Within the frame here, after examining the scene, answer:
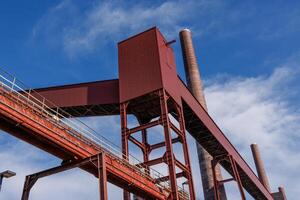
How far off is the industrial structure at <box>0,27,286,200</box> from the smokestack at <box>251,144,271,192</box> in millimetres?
31046

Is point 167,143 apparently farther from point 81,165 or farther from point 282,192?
point 282,192

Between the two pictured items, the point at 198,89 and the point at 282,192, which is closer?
the point at 198,89

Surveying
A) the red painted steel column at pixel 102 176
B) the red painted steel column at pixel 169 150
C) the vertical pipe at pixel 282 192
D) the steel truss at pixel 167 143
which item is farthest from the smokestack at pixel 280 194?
the red painted steel column at pixel 102 176

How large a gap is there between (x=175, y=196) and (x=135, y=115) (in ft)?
33.5

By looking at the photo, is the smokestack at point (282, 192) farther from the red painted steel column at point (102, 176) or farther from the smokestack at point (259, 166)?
the red painted steel column at point (102, 176)

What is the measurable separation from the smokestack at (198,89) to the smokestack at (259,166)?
29837 millimetres

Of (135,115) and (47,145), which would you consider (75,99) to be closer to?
(135,115)

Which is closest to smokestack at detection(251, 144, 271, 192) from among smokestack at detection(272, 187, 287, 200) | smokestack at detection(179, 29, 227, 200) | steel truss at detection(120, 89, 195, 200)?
smokestack at detection(272, 187, 287, 200)

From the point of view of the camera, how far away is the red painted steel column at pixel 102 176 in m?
20.7

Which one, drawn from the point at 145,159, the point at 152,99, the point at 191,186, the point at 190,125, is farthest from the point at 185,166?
the point at 190,125

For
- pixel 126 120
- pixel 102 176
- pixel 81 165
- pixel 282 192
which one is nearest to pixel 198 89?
pixel 126 120

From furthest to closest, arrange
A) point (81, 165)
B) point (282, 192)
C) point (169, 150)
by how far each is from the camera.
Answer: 1. point (282, 192)
2. point (169, 150)
3. point (81, 165)

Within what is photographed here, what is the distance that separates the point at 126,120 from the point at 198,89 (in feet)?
73.7

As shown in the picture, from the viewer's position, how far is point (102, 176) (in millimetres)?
21562
